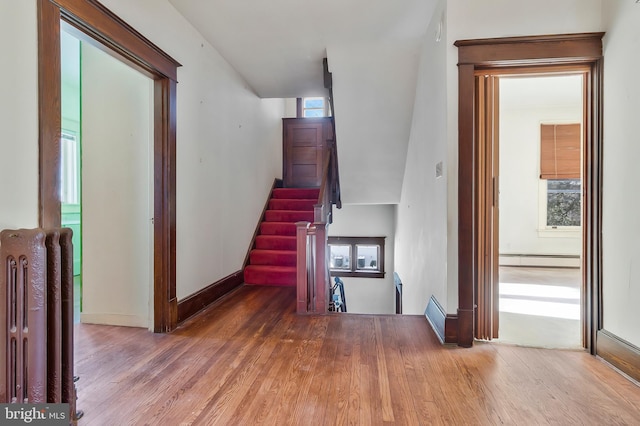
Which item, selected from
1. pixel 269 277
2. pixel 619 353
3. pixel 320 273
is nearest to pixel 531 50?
→ pixel 619 353

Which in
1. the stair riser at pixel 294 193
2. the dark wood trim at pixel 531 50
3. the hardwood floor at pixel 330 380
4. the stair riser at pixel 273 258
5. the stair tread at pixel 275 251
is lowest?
the hardwood floor at pixel 330 380

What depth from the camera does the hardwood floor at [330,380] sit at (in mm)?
1463

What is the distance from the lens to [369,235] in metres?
6.59

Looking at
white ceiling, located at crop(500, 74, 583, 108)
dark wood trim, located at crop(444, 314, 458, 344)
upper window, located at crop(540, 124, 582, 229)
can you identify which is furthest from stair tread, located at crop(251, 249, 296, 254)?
upper window, located at crop(540, 124, 582, 229)

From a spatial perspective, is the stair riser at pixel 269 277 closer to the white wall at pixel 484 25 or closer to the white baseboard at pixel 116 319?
the white baseboard at pixel 116 319

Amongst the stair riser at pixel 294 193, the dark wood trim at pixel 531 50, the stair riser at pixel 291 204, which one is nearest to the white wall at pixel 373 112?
the stair riser at pixel 291 204

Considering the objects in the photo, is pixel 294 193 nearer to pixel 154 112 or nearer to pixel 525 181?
pixel 154 112

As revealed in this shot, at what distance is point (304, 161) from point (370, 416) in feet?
17.3

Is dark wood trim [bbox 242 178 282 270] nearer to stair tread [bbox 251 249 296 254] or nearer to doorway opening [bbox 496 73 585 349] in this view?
stair tread [bbox 251 249 296 254]

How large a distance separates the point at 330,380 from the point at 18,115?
6.64 ft

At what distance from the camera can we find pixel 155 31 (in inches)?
91.6

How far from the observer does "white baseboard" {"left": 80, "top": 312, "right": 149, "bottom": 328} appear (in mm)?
2561

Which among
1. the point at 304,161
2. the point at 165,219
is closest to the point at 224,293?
the point at 165,219

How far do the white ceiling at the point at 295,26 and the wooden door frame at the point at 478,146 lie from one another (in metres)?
0.69
